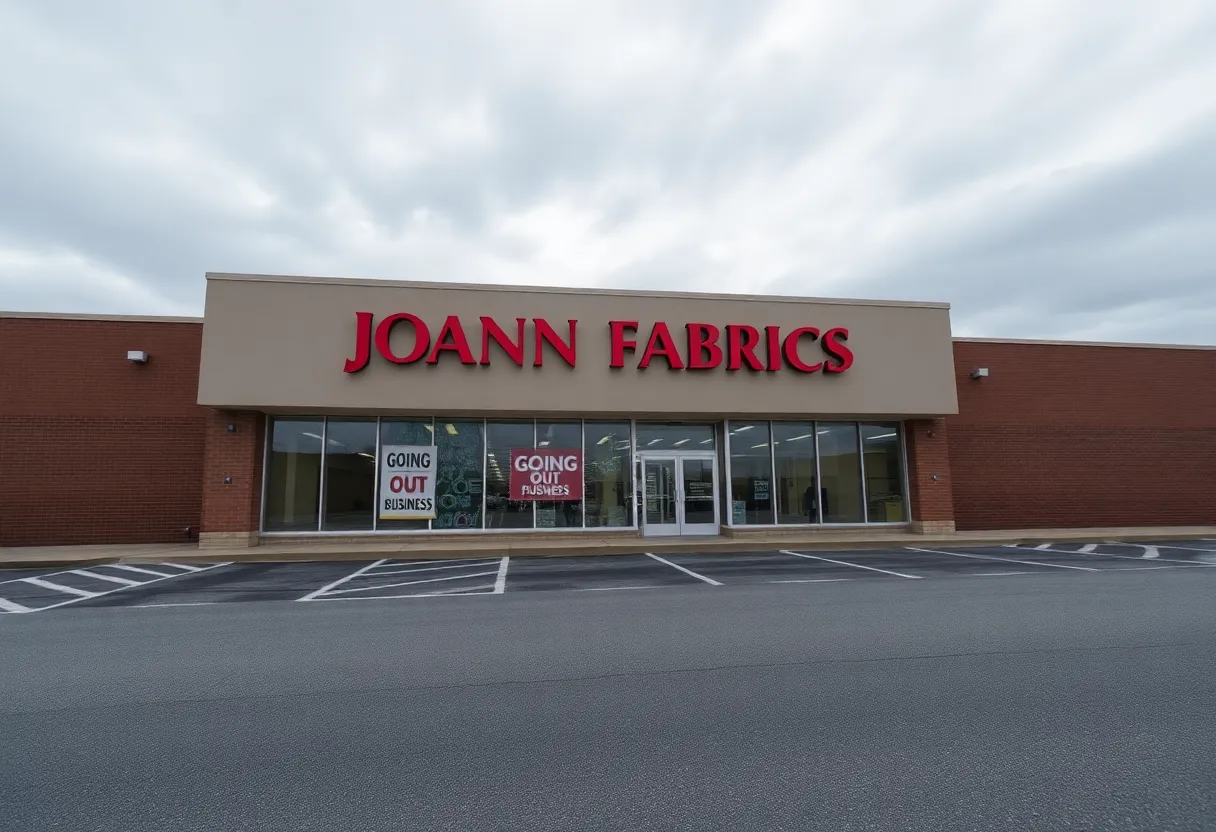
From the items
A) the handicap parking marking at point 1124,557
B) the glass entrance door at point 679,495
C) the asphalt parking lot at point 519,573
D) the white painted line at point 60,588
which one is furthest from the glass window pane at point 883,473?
the white painted line at point 60,588

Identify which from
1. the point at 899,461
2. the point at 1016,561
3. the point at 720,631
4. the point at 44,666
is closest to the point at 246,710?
the point at 44,666

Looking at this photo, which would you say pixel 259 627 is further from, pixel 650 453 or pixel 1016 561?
pixel 1016 561

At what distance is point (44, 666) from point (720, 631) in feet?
20.4

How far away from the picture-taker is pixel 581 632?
7125 millimetres

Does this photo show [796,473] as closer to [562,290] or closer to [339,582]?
[562,290]

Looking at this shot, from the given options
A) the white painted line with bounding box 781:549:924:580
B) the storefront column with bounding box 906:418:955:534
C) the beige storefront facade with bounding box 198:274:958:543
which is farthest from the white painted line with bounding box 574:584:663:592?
the storefront column with bounding box 906:418:955:534

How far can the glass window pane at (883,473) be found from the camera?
18.8m

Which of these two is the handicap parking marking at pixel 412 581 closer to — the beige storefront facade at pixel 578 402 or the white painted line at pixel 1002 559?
the beige storefront facade at pixel 578 402

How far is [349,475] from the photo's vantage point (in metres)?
16.9

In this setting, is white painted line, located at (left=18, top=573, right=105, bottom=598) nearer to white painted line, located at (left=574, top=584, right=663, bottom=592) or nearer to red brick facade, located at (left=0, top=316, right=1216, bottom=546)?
red brick facade, located at (left=0, top=316, right=1216, bottom=546)

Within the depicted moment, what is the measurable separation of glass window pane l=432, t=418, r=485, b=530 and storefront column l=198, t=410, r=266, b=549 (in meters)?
4.16

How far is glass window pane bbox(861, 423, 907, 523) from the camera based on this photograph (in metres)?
18.8

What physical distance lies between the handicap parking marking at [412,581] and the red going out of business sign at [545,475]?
2851 millimetres

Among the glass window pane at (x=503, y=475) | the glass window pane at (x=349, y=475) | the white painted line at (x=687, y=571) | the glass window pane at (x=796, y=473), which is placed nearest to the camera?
the white painted line at (x=687, y=571)
